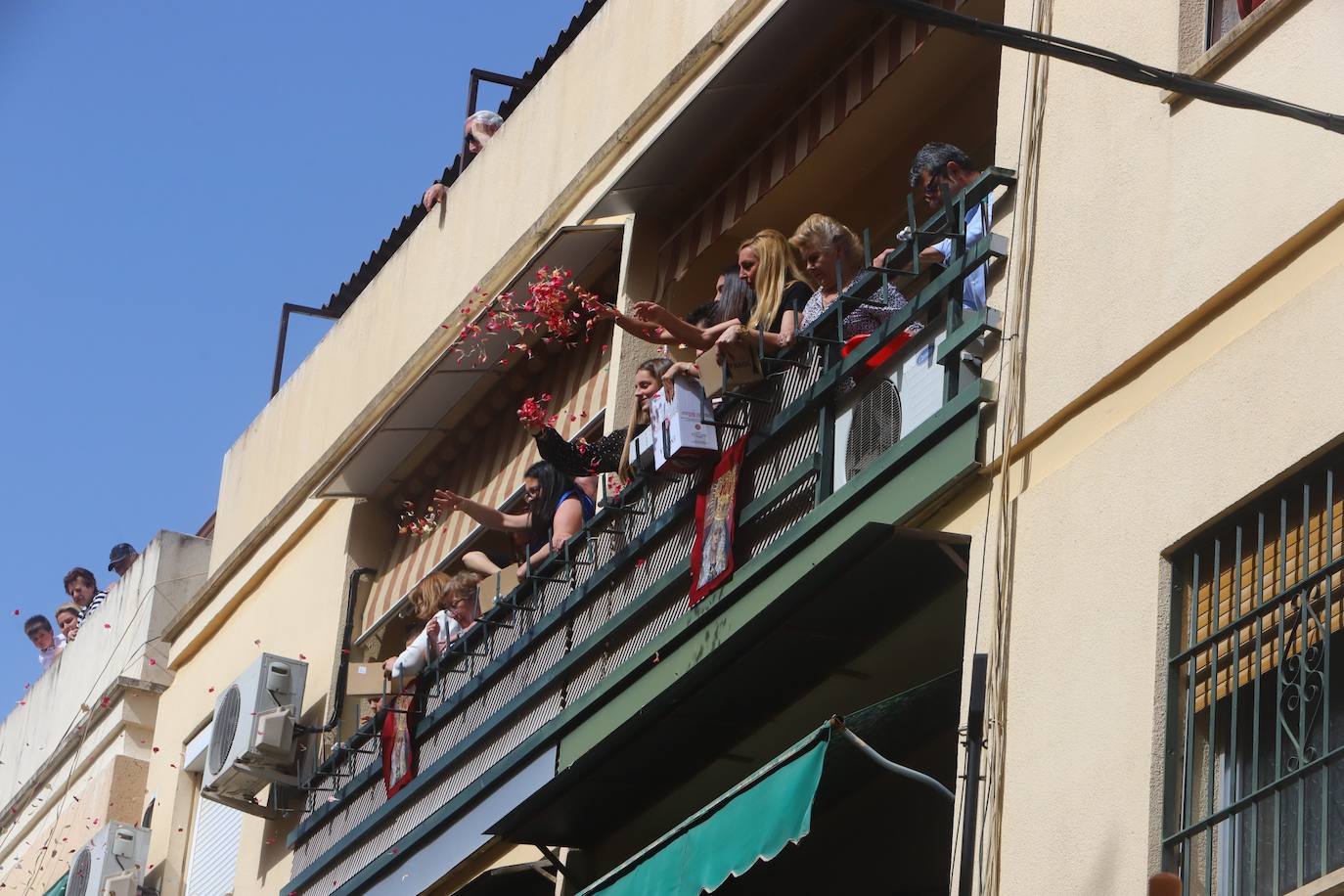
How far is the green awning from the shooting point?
8469mm

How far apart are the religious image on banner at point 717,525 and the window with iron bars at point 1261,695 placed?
285cm

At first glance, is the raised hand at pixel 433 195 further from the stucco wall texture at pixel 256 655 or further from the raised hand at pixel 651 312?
the raised hand at pixel 651 312

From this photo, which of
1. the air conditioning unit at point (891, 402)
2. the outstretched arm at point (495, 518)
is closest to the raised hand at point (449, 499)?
the outstretched arm at point (495, 518)

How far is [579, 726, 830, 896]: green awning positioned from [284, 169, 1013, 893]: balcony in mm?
909

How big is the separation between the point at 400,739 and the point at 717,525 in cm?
450

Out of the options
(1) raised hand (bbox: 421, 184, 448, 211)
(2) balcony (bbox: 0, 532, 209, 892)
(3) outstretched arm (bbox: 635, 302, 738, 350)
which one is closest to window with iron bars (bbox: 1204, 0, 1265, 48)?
(3) outstretched arm (bbox: 635, 302, 738, 350)

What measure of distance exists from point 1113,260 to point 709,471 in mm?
2722

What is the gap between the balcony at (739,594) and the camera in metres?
9.23

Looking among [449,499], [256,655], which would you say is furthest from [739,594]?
[256,655]

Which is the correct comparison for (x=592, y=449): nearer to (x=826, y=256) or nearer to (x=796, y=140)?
(x=796, y=140)

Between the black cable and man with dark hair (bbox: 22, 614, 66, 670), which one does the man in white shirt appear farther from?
man with dark hair (bbox: 22, 614, 66, 670)

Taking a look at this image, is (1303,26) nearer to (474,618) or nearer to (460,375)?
(474,618)

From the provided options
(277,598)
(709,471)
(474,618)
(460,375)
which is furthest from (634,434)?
(277,598)

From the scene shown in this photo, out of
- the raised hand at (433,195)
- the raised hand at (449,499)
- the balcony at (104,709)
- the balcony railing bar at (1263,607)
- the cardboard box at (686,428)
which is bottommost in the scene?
the balcony railing bar at (1263,607)
